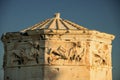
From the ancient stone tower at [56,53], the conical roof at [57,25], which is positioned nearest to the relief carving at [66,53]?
the ancient stone tower at [56,53]

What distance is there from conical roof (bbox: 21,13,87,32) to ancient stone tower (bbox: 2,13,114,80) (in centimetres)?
10

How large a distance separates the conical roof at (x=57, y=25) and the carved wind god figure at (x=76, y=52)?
103 cm

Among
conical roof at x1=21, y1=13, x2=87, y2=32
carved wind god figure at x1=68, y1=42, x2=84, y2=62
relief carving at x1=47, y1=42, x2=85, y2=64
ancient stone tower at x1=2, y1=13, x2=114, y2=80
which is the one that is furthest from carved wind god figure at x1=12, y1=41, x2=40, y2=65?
carved wind god figure at x1=68, y1=42, x2=84, y2=62

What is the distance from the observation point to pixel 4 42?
66.7 feet

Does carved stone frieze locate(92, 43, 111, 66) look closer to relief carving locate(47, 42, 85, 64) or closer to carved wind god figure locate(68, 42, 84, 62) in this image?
carved wind god figure locate(68, 42, 84, 62)

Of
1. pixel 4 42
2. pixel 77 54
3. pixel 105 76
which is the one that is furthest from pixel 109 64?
pixel 4 42

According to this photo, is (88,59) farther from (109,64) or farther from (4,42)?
(4,42)

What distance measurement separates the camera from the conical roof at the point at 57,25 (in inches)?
770

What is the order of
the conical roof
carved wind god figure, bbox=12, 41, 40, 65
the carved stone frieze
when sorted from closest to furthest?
carved wind god figure, bbox=12, 41, 40, 65, the carved stone frieze, the conical roof

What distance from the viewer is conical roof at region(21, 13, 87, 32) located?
19.6m

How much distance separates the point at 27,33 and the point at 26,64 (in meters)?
1.39

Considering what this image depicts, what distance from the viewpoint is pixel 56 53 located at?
61.3 feet

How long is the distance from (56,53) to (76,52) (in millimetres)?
878

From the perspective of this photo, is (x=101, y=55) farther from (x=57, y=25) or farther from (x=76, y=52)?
(x=57, y=25)
